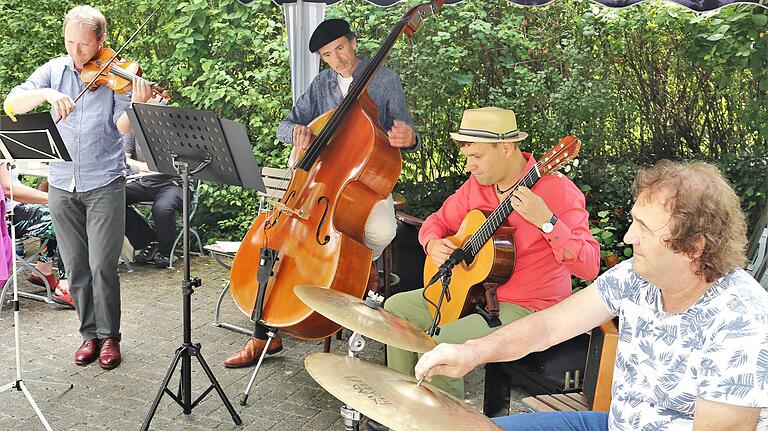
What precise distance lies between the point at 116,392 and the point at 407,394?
2.63 m

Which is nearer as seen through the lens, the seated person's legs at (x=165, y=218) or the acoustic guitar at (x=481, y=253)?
the acoustic guitar at (x=481, y=253)

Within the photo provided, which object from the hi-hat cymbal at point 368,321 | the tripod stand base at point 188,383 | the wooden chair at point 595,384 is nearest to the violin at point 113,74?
the tripod stand base at point 188,383

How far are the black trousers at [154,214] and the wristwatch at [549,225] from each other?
14.2 feet

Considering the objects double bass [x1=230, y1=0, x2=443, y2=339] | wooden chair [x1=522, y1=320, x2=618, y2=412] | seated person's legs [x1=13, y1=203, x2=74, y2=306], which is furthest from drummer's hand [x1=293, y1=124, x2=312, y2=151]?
seated person's legs [x1=13, y1=203, x2=74, y2=306]

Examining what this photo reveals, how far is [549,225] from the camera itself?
10.4 ft

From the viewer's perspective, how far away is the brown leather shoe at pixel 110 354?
445 centimetres

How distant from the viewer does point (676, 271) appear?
200 centimetres

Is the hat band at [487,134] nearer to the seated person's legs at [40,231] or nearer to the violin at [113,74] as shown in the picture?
the violin at [113,74]

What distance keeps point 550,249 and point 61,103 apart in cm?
244

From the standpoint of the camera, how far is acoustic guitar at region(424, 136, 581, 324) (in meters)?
3.29

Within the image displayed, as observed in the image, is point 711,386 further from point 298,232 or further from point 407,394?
point 298,232

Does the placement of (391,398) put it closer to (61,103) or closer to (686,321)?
(686,321)

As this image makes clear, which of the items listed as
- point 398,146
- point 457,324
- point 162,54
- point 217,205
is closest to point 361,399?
point 457,324

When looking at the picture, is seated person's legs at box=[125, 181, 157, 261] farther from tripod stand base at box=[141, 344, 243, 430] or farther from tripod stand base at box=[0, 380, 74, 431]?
tripod stand base at box=[141, 344, 243, 430]
